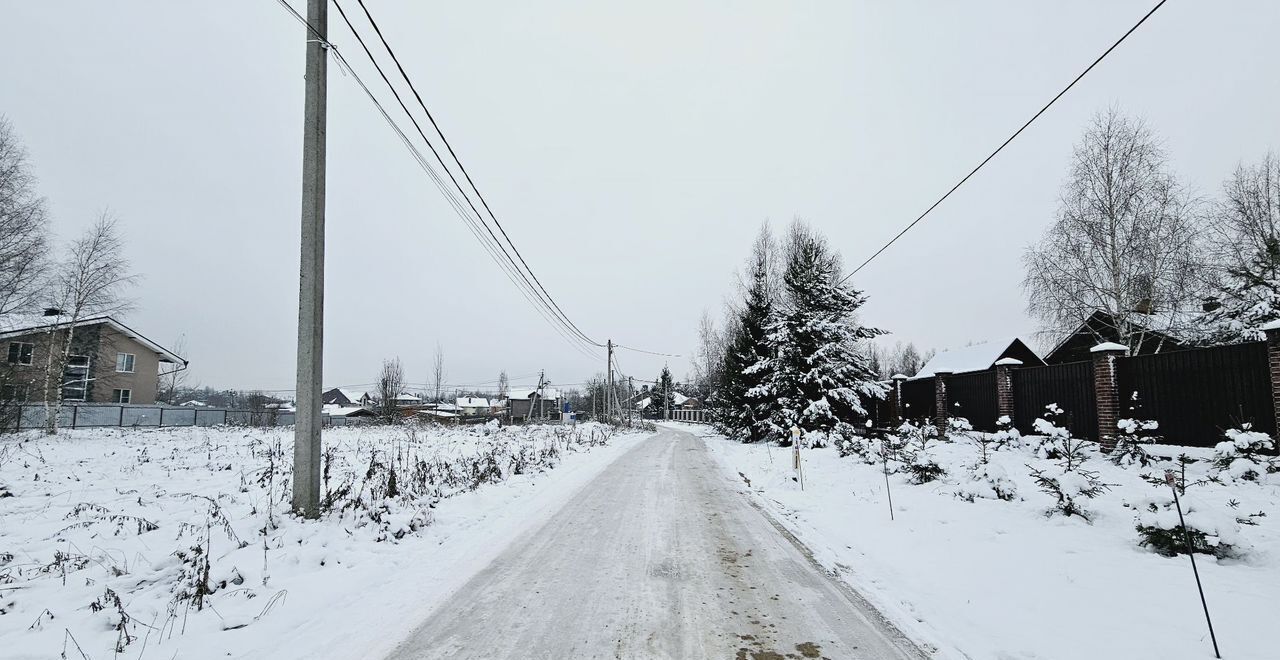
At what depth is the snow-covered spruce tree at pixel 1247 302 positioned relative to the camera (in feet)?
46.8

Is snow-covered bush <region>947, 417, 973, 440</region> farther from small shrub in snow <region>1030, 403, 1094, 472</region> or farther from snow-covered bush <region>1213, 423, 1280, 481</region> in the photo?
snow-covered bush <region>1213, 423, 1280, 481</region>

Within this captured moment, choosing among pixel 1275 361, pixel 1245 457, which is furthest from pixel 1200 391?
pixel 1245 457

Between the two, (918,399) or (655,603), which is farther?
(918,399)

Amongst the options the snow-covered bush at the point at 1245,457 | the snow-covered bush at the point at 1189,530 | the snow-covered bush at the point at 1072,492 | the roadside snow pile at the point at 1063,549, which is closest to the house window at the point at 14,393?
the roadside snow pile at the point at 1063,549

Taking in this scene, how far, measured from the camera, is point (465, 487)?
29.5 ft

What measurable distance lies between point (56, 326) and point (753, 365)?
2829 cm

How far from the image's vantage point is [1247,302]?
51.1 feet

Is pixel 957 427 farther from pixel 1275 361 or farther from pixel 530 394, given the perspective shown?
pixel 530 394

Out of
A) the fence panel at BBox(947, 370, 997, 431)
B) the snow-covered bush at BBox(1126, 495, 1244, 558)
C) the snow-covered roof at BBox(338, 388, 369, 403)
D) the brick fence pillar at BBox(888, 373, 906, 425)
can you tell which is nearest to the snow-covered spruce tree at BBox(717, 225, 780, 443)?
the brick fence pillar at BBox(888, 373, 906, 425)

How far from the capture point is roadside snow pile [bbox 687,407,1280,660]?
3623mm

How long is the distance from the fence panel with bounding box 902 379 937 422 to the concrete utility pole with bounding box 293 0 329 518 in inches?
726

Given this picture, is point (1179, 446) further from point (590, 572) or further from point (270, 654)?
point (270, 654)

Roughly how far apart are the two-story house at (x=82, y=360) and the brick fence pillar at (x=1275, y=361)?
91.1ft

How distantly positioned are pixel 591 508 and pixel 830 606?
468cm
